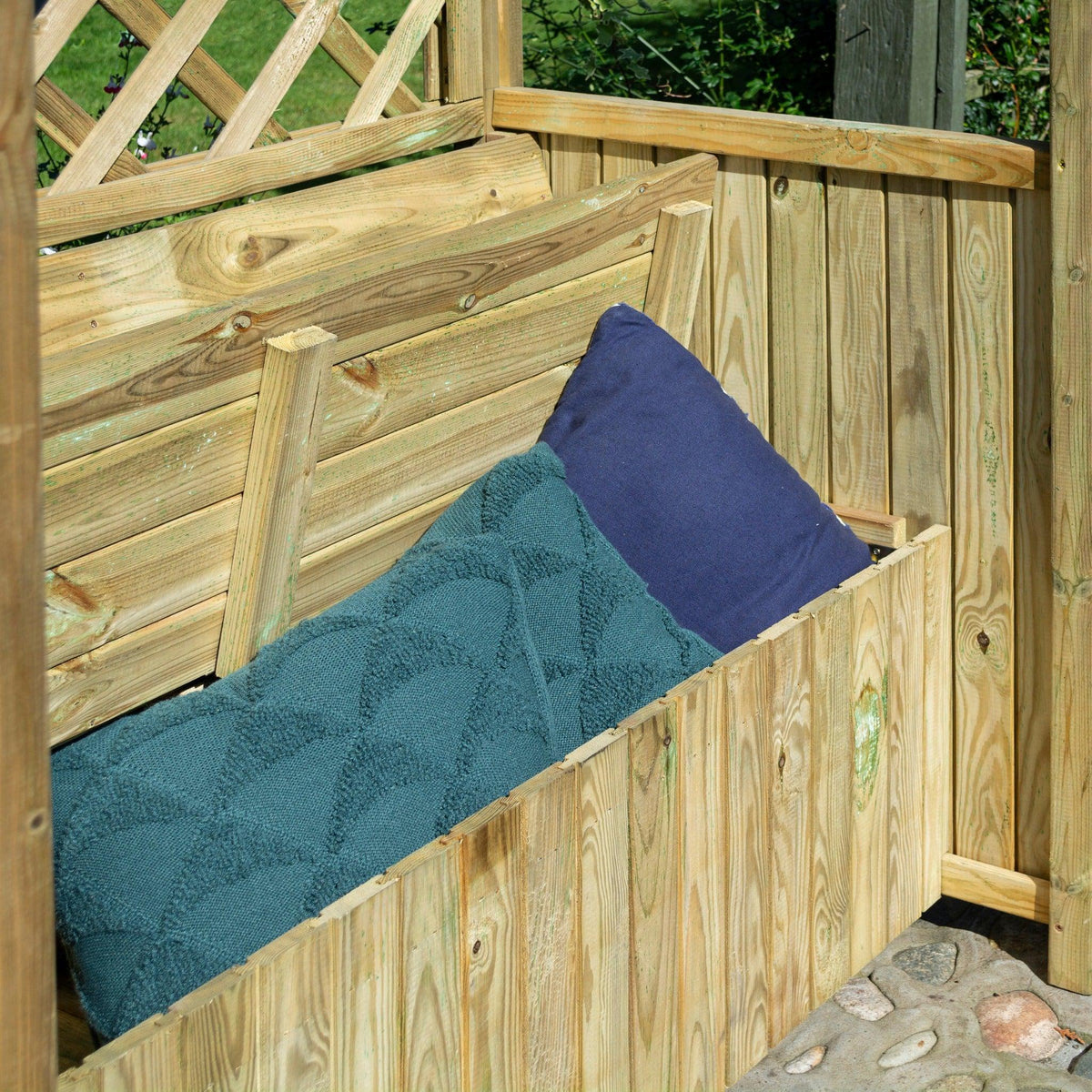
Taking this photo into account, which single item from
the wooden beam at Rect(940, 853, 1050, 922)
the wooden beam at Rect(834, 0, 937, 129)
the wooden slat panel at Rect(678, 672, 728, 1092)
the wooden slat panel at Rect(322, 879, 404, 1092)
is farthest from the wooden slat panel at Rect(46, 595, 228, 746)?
the wooden beam at Rect(834, 0, 937, 129)

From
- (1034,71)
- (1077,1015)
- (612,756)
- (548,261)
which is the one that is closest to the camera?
(612,756)

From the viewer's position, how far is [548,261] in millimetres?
2410

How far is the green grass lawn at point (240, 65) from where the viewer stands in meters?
6.88

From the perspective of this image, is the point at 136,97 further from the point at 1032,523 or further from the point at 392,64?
the point at 1032,523

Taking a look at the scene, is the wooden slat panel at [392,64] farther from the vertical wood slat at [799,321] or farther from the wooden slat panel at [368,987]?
the wooden slat panel at [368,987]

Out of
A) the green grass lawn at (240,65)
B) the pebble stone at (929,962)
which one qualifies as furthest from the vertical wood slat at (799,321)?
the green grass lawn at (240,65)

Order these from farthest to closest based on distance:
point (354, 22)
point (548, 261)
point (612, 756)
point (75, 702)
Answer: point (354, 22) → point (548, 261) → point (75, 702) → point (612, 756)

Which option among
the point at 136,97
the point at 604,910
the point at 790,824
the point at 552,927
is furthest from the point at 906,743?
the point at 136,97

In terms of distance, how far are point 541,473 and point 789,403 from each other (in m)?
0.65

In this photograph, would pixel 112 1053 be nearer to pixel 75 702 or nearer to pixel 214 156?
pixel 75 702

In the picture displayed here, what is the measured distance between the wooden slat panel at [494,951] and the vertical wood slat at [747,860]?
1.41 feet

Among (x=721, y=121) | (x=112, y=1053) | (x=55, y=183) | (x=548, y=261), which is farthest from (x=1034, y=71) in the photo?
(x=112, y=1053)

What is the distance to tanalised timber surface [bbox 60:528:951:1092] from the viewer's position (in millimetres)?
1545

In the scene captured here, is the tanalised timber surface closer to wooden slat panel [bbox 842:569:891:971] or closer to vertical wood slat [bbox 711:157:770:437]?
wooden slat panel [bbox 842:569:891:971]
